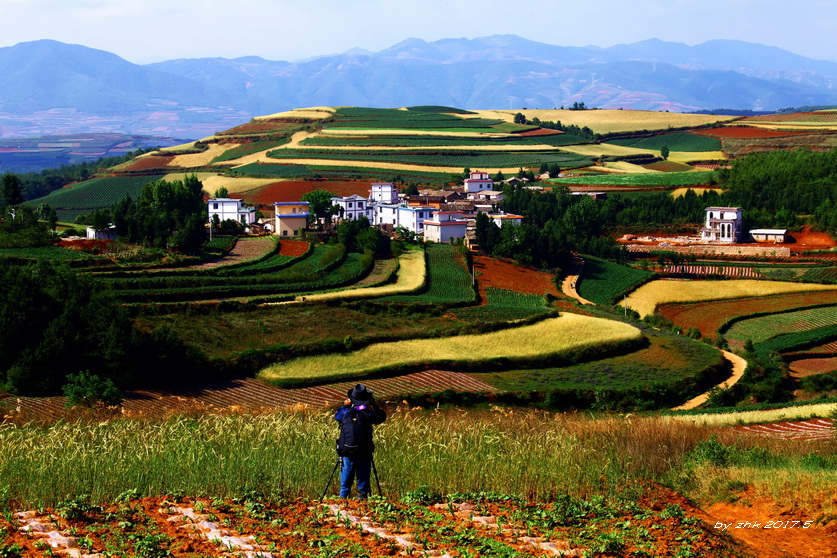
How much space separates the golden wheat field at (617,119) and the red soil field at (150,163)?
63.9m

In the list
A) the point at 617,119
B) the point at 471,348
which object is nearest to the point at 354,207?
the point at 471,348

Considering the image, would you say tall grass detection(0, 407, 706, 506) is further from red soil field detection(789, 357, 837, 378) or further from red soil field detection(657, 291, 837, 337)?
red soil field detection(657, 291, 837, 337)

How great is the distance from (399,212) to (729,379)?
44625mm

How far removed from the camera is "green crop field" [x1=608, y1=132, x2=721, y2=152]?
144m

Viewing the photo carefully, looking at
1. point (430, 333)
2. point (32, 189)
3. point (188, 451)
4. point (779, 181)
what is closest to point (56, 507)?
point (188, 451)

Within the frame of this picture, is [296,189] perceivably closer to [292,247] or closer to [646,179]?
[292,247]

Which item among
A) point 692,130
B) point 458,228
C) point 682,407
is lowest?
point 682,407

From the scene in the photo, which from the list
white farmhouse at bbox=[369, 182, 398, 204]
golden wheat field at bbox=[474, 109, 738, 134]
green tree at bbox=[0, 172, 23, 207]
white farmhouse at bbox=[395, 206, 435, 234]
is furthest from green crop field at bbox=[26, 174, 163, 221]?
golden wheat field at bbox=[474, 109, 738, 134]

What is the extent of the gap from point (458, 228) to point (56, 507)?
212 feet

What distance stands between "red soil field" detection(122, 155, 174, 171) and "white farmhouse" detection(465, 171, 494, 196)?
48.5 m

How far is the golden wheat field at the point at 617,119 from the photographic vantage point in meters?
166

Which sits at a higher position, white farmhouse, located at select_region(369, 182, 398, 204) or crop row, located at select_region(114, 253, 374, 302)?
white farmhouse, located at select_region(369, 182, 398, 204)

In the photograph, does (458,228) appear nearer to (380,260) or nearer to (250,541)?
(380,260)

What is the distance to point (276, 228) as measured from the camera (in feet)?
235
